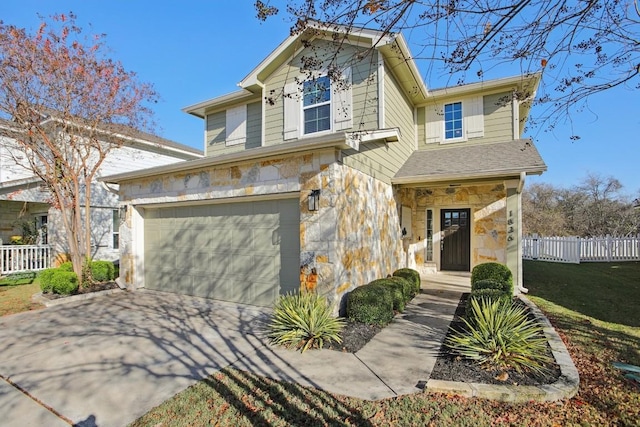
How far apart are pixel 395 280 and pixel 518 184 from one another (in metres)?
4.09

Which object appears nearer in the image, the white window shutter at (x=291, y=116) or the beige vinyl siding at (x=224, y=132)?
the white window shutter at (x=291, y=116)

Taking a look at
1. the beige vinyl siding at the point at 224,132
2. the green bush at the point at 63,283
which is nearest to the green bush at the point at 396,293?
the beige vinyl siding at the point at 224,132

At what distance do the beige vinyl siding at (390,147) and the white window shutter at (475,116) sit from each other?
5.62 ft

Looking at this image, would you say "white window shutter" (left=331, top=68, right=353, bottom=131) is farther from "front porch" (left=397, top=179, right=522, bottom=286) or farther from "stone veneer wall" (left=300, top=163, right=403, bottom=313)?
"front porch" (left=397, top=179, right=522, bottom=286)

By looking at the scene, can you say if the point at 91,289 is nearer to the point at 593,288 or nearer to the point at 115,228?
the point at 115,228

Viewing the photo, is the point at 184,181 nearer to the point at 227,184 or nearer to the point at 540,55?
the point at 227,184

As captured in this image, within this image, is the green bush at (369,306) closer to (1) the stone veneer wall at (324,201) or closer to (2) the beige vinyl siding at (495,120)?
(1) the stone veneer wall at (324,201)

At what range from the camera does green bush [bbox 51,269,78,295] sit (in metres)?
7.93

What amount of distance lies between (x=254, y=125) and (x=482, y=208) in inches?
301

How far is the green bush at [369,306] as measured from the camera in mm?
5559

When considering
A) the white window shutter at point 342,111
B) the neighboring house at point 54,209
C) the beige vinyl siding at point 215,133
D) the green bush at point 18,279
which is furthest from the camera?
the neighboring house at point 54,209

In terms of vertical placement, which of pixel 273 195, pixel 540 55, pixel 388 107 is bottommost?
pixel 273 195

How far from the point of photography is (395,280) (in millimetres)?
7223

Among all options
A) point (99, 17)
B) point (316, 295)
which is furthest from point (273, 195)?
point (99, 17)
